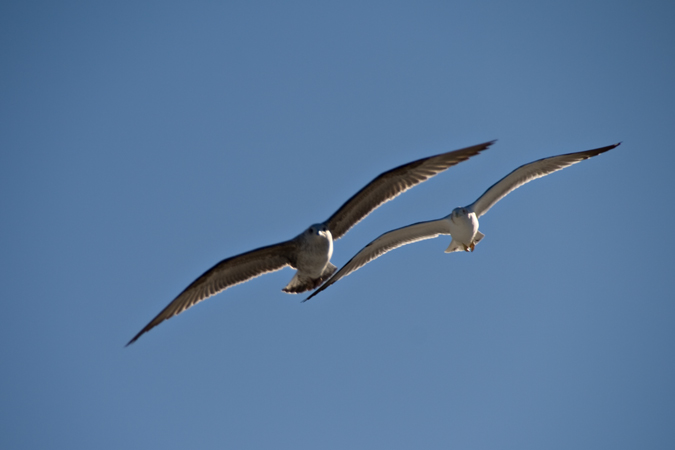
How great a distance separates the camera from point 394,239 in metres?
13.4

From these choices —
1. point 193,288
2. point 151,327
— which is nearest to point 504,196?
point 193,288

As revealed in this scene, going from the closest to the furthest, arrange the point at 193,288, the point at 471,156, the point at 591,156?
the point at 471,156 → the point at 193,288 → the point at 591,156

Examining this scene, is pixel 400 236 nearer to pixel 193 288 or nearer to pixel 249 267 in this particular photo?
pixel 249 267

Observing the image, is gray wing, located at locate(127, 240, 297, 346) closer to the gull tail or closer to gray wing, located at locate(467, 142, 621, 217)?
the gull tail

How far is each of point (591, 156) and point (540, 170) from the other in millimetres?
1083

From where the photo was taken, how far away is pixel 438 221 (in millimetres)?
13102

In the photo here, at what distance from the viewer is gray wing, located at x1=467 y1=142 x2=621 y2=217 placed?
1291cm

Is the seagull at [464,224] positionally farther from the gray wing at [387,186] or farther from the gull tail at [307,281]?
the gray wing at [387,186]

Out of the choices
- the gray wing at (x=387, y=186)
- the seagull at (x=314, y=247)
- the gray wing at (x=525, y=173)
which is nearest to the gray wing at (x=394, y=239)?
the gray wing at (x=525, y=173)

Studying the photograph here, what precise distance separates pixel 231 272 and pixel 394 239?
3924 mm

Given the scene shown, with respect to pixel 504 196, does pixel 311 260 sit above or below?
below

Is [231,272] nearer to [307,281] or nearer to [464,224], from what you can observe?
[307,281]

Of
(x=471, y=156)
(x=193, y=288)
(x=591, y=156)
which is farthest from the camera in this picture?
(x=591, y=156)

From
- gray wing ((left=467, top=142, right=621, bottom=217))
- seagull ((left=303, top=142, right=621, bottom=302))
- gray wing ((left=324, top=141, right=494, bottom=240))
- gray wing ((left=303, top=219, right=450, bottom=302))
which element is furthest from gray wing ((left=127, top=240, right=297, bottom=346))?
gray wing ((left=467, top=142, right=621, bottom=217))
